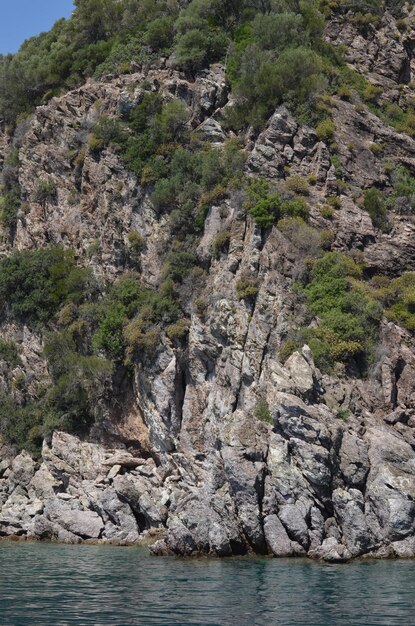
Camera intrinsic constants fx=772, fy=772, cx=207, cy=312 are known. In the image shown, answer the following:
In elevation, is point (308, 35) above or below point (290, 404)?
above

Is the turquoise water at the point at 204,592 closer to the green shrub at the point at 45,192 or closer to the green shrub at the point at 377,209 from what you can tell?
the green shrub at the point at 377,209

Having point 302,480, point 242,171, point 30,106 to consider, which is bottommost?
point 302,480

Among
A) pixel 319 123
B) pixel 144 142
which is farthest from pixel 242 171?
pixel 144 142

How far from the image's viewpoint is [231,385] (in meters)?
39.9

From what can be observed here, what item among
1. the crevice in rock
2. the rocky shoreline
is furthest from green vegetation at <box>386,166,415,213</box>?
the rocky shoreline

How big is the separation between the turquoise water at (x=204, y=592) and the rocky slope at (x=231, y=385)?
8.89ft

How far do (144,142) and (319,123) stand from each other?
1330 centimetres

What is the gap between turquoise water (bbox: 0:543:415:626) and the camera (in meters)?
18.2

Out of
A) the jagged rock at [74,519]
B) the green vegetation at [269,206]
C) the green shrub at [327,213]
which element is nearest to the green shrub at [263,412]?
the green vegetation at [269,206]

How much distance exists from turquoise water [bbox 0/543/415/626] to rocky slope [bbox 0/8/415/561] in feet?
8.89

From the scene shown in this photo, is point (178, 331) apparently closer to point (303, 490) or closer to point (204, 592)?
point (303, 490)

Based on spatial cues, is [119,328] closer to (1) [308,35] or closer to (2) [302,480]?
(2) [302,480]

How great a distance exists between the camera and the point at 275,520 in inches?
1227

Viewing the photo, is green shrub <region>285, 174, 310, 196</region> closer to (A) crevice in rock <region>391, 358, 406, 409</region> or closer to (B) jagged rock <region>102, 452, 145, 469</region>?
(A) crevice in rock <region>391, 358, 406, 409</region>
